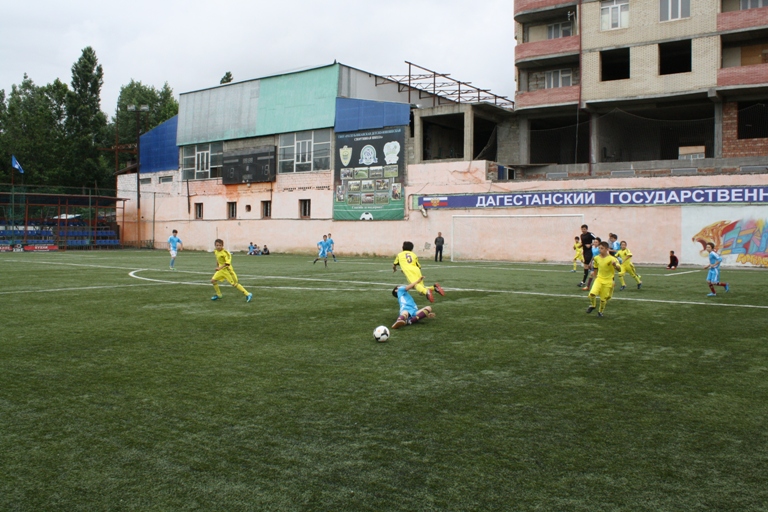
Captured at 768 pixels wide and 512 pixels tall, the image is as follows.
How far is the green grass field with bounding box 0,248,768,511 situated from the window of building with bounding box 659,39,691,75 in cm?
3064

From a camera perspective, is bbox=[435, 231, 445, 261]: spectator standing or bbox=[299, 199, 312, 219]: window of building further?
bbox=[299, 199, 312, 219]: window of building

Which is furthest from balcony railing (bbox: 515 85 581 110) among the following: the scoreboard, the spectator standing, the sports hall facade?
the scoreboard

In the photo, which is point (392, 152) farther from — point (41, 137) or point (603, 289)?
point (41, 137)

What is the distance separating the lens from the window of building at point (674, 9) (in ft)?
119

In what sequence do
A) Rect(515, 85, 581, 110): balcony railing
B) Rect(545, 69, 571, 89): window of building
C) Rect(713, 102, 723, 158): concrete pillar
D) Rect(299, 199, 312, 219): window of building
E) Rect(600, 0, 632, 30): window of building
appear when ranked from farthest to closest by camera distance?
Rect(299, 199, 312, 219): window of building < Rect(545, 69, 571, 89): window of building < Rect(515, 85, 581, 110): balcony railing < Rect(600, 0, 632, 30): window of building < Rect(713, 102, 723, 158): concrete pillar

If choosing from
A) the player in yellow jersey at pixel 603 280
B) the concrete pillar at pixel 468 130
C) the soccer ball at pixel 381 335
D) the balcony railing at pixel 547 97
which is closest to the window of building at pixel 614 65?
the balcony railing at pixel 547 97

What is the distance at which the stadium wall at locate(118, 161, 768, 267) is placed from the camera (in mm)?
30312

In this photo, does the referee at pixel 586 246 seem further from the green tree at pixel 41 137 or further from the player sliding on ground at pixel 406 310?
the green tree at pixel 41 137

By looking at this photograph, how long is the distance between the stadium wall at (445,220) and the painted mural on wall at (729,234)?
0.15 feet

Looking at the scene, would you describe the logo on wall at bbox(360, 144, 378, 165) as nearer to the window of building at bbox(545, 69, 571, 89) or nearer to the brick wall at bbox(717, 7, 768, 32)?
the window of building at bbox(545, 69, 571, 89)

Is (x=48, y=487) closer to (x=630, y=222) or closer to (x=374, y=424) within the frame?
(x=374, y=424)

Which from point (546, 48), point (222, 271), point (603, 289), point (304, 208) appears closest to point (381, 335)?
point (603, 289)

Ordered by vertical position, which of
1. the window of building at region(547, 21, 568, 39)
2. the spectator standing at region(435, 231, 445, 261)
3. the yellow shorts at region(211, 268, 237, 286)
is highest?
the window of building at region(547, 21, 568, 39)

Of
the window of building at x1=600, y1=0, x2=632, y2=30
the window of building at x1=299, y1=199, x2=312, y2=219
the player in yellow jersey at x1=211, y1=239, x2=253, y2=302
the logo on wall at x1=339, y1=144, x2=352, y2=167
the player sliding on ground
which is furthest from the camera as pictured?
the window of building at x1=299, y1=199, x2=312, y2=219
